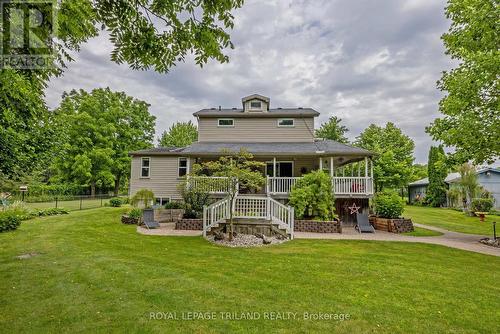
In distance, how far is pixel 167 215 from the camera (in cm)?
1478

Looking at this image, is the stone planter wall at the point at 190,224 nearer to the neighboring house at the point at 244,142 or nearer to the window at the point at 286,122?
the neighboring house at the point at 244,142

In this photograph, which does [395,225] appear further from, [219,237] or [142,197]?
[142,197]

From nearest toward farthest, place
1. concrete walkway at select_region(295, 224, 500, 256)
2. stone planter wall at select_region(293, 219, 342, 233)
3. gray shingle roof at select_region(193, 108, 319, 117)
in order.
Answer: concrete walkway at select_region(295, 224, 500, 256), stone planter wall at select_region(293, 219, 342, 233), gray shingle roof at select_region(193, 108, 319, 117)

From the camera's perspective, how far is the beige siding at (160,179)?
17.6 meters

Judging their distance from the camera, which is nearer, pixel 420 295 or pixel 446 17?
pixel 420 295

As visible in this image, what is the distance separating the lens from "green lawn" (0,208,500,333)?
3.79 meters

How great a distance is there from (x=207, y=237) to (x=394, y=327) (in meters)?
7.70

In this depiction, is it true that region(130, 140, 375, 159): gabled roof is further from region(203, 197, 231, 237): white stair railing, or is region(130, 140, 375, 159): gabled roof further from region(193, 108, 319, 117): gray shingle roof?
region(203, 197, 231, 237): white stair railing

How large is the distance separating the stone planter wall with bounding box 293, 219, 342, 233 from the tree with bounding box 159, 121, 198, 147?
28.3 m

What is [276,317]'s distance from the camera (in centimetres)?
399

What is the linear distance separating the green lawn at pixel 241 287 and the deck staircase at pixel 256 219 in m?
2.12

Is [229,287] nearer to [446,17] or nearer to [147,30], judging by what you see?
[147,30]

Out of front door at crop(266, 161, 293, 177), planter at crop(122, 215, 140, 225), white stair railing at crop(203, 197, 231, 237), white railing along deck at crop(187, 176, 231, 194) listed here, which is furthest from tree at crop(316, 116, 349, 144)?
planter at crop(122, 215, 140, 225)

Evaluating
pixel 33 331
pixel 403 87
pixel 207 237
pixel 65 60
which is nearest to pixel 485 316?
pixel 33 331
